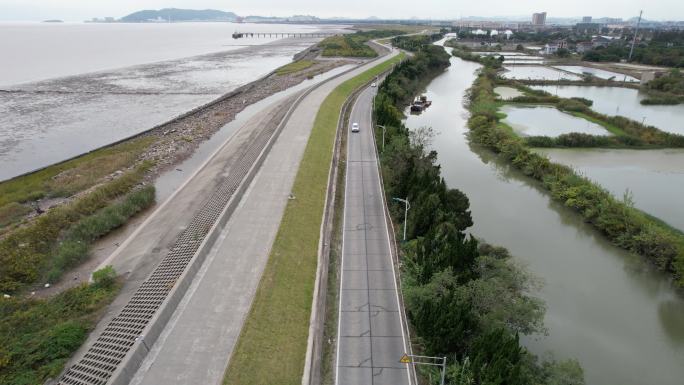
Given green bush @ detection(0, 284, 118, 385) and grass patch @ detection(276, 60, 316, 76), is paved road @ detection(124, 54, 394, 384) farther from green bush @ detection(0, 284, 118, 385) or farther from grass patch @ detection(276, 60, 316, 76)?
grass patch @ detection(276, 60, 316, 76)

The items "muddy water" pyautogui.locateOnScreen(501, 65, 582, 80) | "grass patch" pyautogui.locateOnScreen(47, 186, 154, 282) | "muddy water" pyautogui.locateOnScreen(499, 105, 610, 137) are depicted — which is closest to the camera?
"grass patch" pyautogui.locateOnScreen(47, 186, 154, 282)

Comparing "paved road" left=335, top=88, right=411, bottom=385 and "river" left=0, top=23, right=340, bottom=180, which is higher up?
"river" left=0, top=23, right=340, bottom=180

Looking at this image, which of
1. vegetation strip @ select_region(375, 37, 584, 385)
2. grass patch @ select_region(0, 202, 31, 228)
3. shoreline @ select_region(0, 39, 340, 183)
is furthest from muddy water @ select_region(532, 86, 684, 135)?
grass patch @ select_region(0, 202, 31, 228)

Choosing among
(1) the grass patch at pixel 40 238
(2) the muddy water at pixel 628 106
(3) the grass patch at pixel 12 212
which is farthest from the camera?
(2) the muddy water at pixel 628 106

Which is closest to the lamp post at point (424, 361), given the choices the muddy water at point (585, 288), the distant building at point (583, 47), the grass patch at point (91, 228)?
the muddy water at point (585, 288)

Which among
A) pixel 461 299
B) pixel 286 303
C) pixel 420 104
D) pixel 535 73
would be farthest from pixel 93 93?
pixel 535 73

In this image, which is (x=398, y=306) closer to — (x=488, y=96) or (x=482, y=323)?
(x=482, y=323)

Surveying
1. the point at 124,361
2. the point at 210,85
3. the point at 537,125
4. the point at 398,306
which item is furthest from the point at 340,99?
the point at 124,361

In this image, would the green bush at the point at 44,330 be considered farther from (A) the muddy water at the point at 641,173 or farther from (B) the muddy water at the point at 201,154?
(A) the muddy water at the point at 641,173
